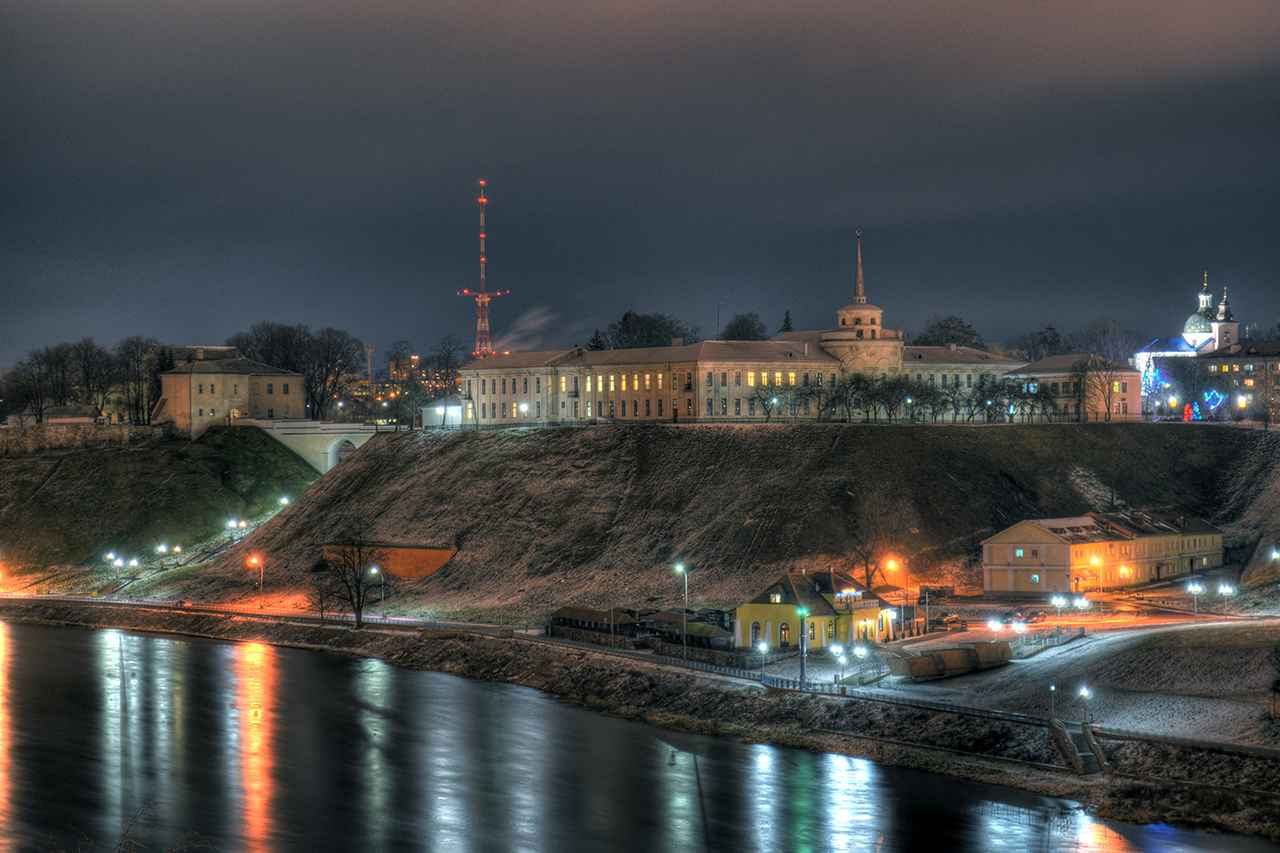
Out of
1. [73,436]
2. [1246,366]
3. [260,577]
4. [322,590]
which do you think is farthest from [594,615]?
[1246,366]

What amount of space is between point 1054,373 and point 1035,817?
76.8 metres

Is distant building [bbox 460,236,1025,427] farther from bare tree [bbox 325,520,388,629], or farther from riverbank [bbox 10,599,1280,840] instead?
riverbank [bbox 10,599,1280,840]

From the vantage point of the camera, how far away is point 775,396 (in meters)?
106

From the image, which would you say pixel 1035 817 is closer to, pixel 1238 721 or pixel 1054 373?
pixel 1238 721

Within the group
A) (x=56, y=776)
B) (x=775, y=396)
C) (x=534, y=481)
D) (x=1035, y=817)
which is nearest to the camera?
(x=1035, y=817)

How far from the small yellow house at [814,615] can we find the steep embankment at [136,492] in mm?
56137

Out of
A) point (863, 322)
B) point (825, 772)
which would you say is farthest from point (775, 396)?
point (825, 772)

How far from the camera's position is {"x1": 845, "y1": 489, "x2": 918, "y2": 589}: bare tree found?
236 ft

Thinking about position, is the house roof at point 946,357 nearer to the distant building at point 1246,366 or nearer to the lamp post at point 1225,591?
the distant building at point 1246,366

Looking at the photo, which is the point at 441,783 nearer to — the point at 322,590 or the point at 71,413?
the point at 322,590

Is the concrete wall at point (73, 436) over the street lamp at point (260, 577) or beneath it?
over

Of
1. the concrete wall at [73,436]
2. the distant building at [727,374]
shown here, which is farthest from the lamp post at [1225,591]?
the concrete wall at [73,436]

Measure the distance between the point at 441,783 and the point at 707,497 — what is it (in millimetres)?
43056

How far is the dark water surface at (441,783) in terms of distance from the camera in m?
37.3
